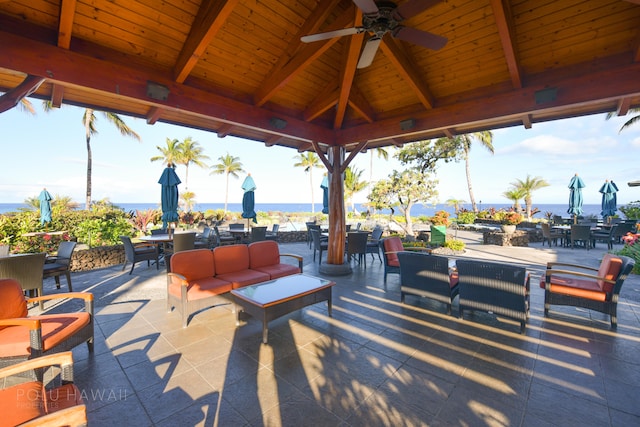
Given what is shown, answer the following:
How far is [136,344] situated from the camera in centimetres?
304

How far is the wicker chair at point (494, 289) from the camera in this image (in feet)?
10.7

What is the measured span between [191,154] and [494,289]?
29451mm

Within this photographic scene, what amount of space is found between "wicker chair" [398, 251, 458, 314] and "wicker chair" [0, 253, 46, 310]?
5.65 meters

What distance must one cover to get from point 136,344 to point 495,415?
12.2ft

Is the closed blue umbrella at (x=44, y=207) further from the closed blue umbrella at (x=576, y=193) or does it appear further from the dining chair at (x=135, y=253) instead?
the closed blue umbrella at (x=576, y=193)

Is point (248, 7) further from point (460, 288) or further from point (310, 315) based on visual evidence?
point (460, 288)

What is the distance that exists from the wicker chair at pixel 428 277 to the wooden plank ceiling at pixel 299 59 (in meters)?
2.65

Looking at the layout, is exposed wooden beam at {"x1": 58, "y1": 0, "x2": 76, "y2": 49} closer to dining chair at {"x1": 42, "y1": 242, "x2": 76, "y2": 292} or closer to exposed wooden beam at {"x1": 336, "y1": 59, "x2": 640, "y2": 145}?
dining chair at {"x1": 42, "y1": 242, "x2": 76, "y2": 292}

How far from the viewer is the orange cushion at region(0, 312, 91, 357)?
2.14m

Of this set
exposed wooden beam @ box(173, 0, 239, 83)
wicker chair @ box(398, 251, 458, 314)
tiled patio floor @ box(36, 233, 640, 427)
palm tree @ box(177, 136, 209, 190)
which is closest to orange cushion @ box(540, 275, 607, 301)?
tiled patio floor @ box(36, 233, 640, 427)

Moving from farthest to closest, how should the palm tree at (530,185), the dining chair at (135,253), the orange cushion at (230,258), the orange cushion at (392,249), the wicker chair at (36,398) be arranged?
the palm tree at (530,185)
the dining chair at (135,253)
the orange cushion at (392,249)
the orange cushion at (230,258)
the wicker chair at (36,398)

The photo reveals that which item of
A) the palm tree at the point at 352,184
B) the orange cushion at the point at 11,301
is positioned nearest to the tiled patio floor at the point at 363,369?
the orange cushion at the point at 11,301

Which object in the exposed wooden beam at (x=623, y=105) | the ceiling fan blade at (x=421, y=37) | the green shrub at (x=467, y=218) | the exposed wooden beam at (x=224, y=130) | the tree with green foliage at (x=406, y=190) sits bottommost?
the green shrub at (x=467, y=218)

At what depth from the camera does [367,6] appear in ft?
8.34
